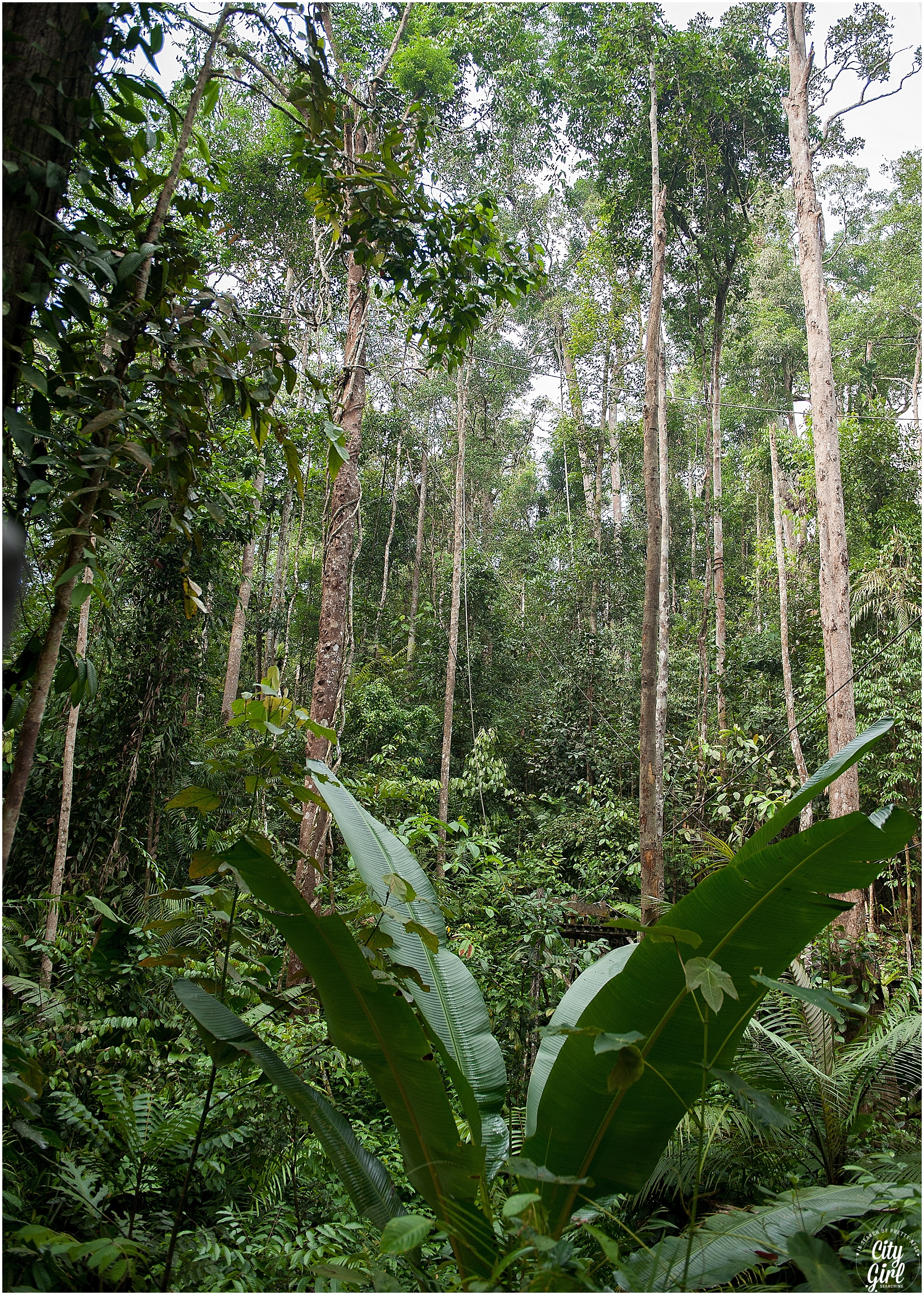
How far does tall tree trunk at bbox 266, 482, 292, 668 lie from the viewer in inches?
394

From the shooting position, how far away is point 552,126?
1212 cm

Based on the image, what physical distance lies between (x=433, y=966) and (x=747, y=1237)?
0.85 meters

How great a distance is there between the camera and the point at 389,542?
16297 mm

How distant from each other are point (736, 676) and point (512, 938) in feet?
31.2

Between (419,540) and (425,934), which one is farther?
(419,540)

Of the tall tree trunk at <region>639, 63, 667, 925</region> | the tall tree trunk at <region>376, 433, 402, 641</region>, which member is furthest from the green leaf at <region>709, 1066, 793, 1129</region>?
the tall tree trunk at <region>376, 433, 402, 641</region>

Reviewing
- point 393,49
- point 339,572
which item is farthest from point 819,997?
point 393,49

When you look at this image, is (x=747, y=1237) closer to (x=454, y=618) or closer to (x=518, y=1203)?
(x=518, y=1203)

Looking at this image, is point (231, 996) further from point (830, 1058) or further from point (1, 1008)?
point (830, 1058)

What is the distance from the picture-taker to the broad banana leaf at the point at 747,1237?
1.36 meters

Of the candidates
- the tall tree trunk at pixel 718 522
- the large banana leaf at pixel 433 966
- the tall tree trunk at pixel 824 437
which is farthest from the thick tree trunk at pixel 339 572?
the tall tree trunk at pixel 718 522

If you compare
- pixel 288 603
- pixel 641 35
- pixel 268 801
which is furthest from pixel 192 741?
pixel 641 35

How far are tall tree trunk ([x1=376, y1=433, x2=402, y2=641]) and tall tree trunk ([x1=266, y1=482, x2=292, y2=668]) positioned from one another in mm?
3477

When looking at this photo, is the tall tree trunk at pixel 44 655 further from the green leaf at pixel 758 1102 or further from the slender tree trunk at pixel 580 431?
the slender tree trunk at pixel 580 431
